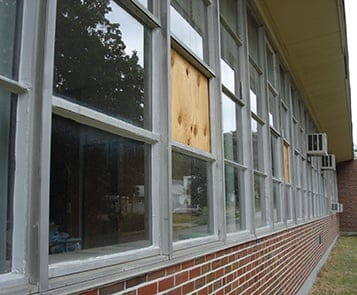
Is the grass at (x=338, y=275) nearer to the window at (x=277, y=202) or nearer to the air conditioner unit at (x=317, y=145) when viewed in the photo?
the window at (x=277, y=202)

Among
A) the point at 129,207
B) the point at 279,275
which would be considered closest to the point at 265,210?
the point at 279,275

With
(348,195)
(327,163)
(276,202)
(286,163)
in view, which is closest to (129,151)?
(276,202)

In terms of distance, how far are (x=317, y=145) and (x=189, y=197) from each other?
252 inches

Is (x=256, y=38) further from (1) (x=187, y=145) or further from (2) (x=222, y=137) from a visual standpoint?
(1) (x=187, y=145)

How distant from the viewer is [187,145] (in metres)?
2.33

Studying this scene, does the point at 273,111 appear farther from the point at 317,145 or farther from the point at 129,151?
the point at 129,151

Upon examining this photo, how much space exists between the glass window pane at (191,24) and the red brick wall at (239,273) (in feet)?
4.16

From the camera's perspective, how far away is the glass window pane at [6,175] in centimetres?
113

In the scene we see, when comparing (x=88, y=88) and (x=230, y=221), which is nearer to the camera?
(x=88, y=88)

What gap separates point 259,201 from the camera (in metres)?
4.11

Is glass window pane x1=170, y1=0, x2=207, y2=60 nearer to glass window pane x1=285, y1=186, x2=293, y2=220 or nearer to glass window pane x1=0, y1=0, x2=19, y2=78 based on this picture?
glass window pane x1=0, y1=0, x2=19, y2=78

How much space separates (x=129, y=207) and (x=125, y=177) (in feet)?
0.42

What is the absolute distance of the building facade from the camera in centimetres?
120

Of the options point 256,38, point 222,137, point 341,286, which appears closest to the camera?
point 222,137
